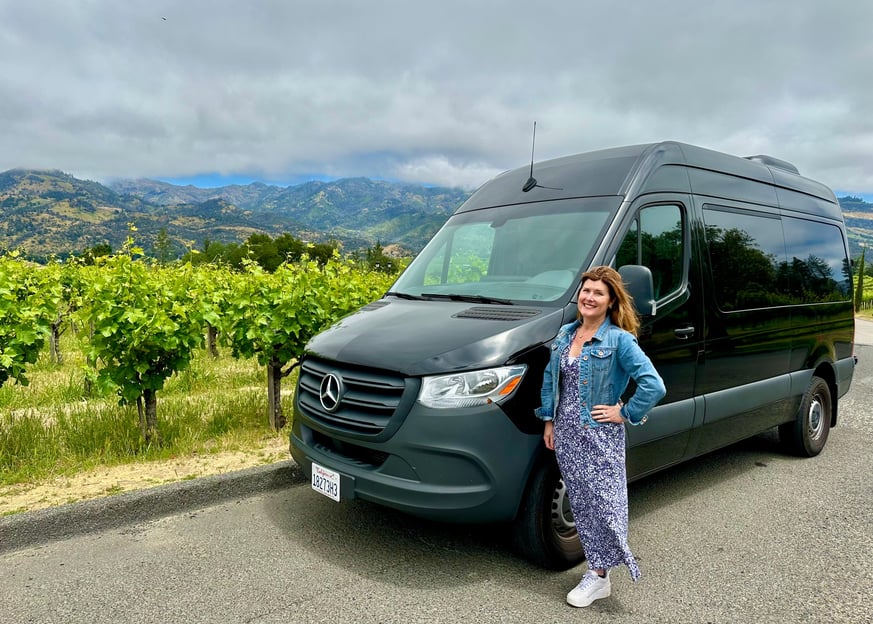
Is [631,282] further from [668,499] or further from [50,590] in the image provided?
[50,590]

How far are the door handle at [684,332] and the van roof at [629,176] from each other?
0.97 meters

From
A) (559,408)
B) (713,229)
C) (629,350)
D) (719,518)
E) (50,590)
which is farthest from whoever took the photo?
(713,229)

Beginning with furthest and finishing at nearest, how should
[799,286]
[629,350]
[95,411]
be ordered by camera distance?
[95,411] → [799,286] → [629,350]

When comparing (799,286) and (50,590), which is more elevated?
(799,286)

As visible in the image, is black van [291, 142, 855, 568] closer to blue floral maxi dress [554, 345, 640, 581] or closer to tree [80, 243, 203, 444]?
blue floral maxi dress [554, 345, 640, 581]

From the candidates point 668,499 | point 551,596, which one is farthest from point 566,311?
point 668,499

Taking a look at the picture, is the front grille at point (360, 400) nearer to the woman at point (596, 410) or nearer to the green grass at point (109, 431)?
the woman at point (596, 410)

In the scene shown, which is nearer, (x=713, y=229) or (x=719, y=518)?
(x=719, y=518)

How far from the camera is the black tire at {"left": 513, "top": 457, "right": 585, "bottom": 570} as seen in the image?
11.0 ft

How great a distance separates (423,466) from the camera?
10.5 ft

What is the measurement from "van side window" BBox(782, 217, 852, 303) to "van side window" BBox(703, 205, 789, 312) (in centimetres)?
23

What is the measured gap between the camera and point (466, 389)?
3.18 meters

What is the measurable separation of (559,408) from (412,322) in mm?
1086

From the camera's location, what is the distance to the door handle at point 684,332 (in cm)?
411
